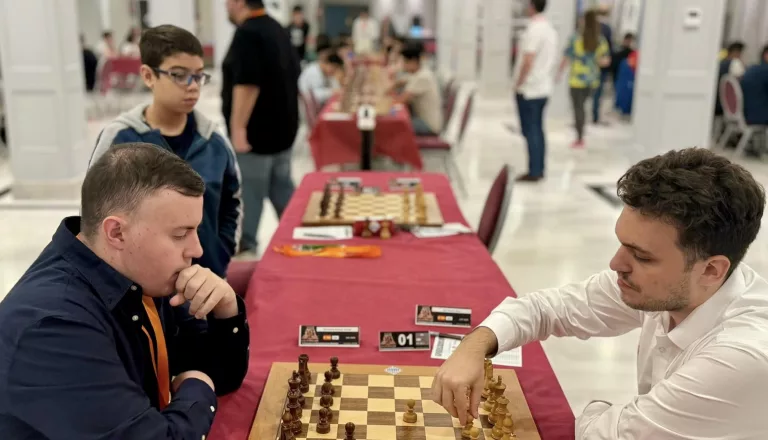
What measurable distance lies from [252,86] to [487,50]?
35.1 feet

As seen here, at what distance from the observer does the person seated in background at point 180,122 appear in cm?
223

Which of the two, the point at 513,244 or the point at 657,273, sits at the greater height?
the point at 657,273

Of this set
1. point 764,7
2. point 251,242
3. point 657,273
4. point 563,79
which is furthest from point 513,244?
point 764,7

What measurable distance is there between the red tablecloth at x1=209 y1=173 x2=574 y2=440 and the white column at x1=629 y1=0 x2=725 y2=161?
3814 mm

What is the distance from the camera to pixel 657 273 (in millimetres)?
1273

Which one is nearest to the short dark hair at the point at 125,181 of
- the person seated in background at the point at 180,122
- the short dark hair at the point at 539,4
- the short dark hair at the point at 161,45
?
the person seated in background at the point at 180,122

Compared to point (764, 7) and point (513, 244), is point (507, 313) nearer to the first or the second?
point (513, 244)

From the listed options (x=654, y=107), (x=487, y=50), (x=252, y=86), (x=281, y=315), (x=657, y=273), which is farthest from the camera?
(x=487, y=50)

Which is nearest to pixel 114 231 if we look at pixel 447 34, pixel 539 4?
pixel 539 4

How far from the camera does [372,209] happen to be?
302 centimetres

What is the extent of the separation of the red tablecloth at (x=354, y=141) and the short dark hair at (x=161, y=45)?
136 inches

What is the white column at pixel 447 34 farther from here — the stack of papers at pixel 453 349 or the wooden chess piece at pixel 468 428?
the wooden chess piece at pixel 468 428

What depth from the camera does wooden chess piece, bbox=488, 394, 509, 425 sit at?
54.8 inches

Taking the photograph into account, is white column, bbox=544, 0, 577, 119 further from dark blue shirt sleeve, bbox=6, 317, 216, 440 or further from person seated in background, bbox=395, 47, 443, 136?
dark blue shirt sleeve, bbox=6, 317, 216, 440
